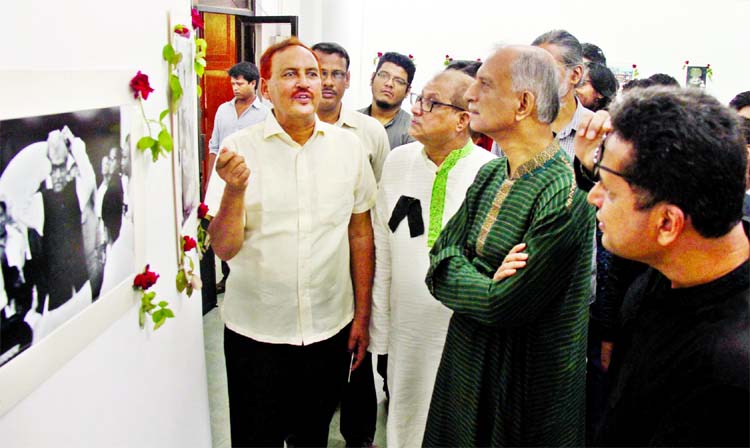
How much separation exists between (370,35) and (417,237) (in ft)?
16.4

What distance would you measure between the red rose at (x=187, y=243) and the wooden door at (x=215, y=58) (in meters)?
4.02

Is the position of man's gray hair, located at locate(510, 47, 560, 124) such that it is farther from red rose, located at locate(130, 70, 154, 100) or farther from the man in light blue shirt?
the man in light blue shirt

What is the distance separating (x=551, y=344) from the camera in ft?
4.72

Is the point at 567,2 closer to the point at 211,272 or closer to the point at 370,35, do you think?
the point at 370,35

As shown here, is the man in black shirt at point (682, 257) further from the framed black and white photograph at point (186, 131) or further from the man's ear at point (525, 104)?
the framed black and white photograph at point (186, 131)

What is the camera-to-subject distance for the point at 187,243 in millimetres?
1692

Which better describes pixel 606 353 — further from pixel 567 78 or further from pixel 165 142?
pixel 165 142

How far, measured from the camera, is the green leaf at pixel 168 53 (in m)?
1.44

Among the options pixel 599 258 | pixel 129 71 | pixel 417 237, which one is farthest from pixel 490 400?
pixel 129 71

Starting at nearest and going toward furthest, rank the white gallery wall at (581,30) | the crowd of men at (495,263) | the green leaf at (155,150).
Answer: the crowd of men at (495,263)
the green leaf at (155,150)
the white gallery wall at (581,30)

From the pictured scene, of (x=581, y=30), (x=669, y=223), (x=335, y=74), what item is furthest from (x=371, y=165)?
(x=581, y=30)

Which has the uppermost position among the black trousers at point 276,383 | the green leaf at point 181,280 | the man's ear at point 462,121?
the man's ear at point 462,121

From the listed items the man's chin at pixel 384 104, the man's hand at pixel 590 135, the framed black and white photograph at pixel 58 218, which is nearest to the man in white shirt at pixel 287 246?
the framed black and white photograph at pixel 58 218

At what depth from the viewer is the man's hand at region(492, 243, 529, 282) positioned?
1362mm
